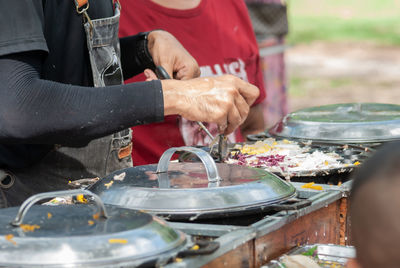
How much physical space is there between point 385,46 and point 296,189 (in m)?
15.5

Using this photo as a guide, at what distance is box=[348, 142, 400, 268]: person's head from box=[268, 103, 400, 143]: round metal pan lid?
1.56 meters

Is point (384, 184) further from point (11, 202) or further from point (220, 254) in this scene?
point (11, 202)

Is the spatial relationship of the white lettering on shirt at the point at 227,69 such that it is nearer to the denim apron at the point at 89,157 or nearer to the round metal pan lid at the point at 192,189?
the denim apron at the point at 89,157

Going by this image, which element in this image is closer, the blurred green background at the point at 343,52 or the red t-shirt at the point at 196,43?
the red t-shirt at the point at 196,43

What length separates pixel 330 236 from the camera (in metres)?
2.08

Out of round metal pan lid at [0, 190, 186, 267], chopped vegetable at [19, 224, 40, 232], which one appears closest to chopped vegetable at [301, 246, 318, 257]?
round metal pan lid at [0, 190, 186, 267]

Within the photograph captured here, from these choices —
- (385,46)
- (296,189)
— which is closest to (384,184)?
(296,189)

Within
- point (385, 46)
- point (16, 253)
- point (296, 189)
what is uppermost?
point (16, 253)

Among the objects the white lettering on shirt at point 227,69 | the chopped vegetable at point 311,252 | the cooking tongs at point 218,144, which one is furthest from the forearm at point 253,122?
the chopped vegetable at point 311,252

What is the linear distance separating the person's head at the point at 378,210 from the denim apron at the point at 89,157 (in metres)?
1.40

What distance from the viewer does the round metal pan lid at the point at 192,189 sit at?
1767 mm

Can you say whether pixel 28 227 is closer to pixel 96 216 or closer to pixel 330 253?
pixel 96 216

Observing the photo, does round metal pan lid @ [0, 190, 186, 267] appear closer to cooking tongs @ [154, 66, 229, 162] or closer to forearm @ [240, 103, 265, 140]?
cooking tongs @ [154, 66, 229, 162]

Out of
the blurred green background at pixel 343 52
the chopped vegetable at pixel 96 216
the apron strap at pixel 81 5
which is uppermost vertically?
the apron strap at pixel 81 5
